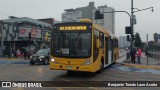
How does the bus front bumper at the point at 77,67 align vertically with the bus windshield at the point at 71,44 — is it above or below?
below

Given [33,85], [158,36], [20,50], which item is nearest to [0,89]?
[33,85]

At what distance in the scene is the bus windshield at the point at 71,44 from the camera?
16.2 meters

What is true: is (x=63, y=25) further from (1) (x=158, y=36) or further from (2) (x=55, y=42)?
(1) (x=158, y=36)

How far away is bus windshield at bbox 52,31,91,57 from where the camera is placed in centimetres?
1622

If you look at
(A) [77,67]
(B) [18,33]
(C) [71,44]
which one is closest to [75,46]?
(C) [71,44]

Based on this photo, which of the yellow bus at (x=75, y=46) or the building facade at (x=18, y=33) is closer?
the yellow bus at (x=75, y=46)

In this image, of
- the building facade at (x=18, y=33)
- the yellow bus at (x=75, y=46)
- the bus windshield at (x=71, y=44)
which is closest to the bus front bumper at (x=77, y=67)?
the yellow bus at (x=75, y=46)

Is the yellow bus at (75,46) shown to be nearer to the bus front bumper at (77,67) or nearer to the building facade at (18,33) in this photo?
the bus front bumper at (77,67)


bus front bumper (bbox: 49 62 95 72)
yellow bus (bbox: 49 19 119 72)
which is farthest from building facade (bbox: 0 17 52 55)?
bus front bumper (bbox: 49 62 95 72)

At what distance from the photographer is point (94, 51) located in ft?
54.5

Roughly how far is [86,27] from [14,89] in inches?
235

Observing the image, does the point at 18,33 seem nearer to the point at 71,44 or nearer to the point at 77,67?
the point at 71,44

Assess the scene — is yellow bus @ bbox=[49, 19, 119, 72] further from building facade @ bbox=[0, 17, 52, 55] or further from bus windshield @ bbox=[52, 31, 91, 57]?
building facade @ bbox=[0, 17, 52, 55]

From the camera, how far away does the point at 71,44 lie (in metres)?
16.3
